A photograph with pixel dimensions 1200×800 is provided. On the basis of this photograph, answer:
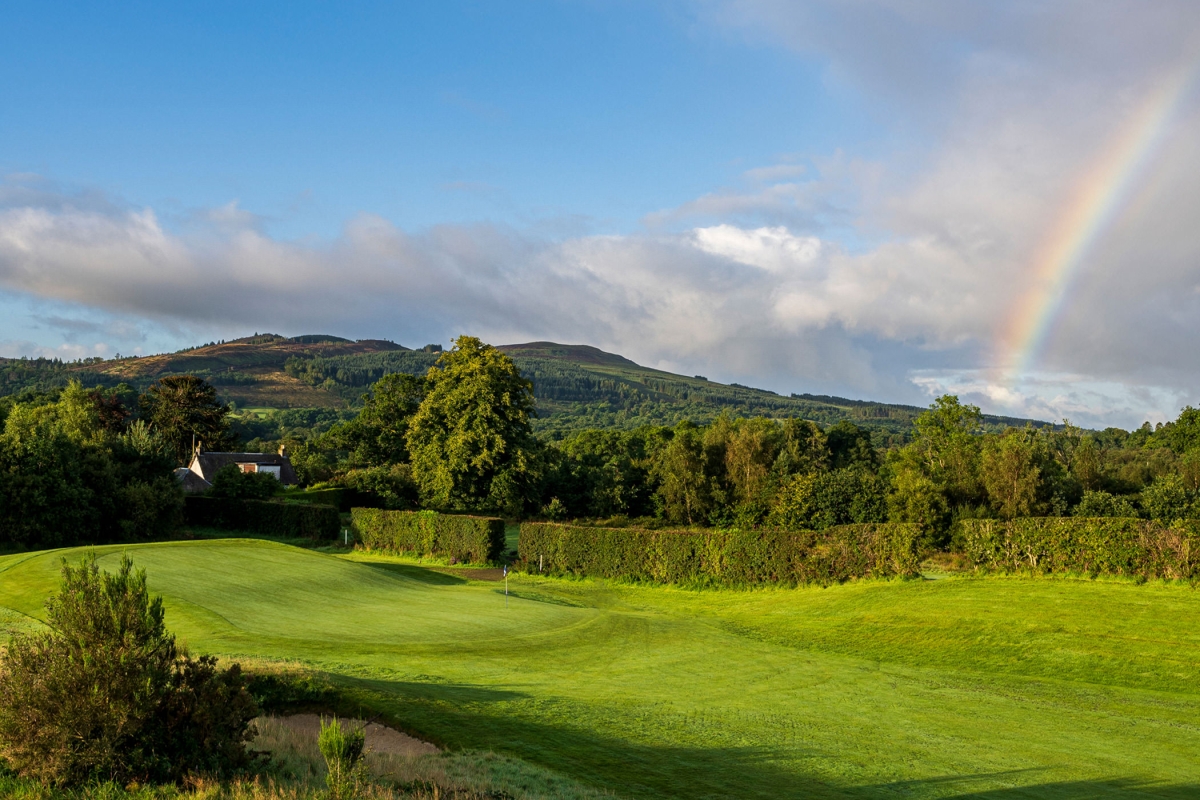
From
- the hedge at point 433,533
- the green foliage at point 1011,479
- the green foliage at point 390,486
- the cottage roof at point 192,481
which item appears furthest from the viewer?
the cottage roof at point 192,481

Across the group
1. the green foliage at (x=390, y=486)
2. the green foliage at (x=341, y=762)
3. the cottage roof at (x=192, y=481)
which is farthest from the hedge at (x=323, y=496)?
the green foliage at (x=341, y=762)

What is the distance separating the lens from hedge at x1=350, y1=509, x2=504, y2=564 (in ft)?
140

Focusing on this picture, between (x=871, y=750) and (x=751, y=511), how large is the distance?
40.2 m

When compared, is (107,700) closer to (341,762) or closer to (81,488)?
(341,762)

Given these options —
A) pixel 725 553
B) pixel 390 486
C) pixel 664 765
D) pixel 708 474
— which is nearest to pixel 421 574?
pixel 725 553

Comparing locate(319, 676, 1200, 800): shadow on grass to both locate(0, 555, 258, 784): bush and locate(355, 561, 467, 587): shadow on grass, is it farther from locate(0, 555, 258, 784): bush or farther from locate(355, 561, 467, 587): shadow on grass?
locate(355, 561, 467, 587): shadow on grass

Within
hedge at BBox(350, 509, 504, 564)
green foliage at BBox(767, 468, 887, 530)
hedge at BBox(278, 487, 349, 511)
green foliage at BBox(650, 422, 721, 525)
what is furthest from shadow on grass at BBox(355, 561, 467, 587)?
hedge at BBox(278, 487, 349, 511)

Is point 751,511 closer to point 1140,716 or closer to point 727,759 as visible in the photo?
point 1140,716

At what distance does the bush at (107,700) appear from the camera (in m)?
8.41

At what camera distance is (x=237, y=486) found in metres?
55.2

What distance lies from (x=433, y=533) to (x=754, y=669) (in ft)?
89.0

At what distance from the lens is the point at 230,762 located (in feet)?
30.2

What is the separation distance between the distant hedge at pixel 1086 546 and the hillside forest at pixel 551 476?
2648 millimetres

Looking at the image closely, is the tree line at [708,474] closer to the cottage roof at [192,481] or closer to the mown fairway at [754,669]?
the mown fairway at [754,669]
